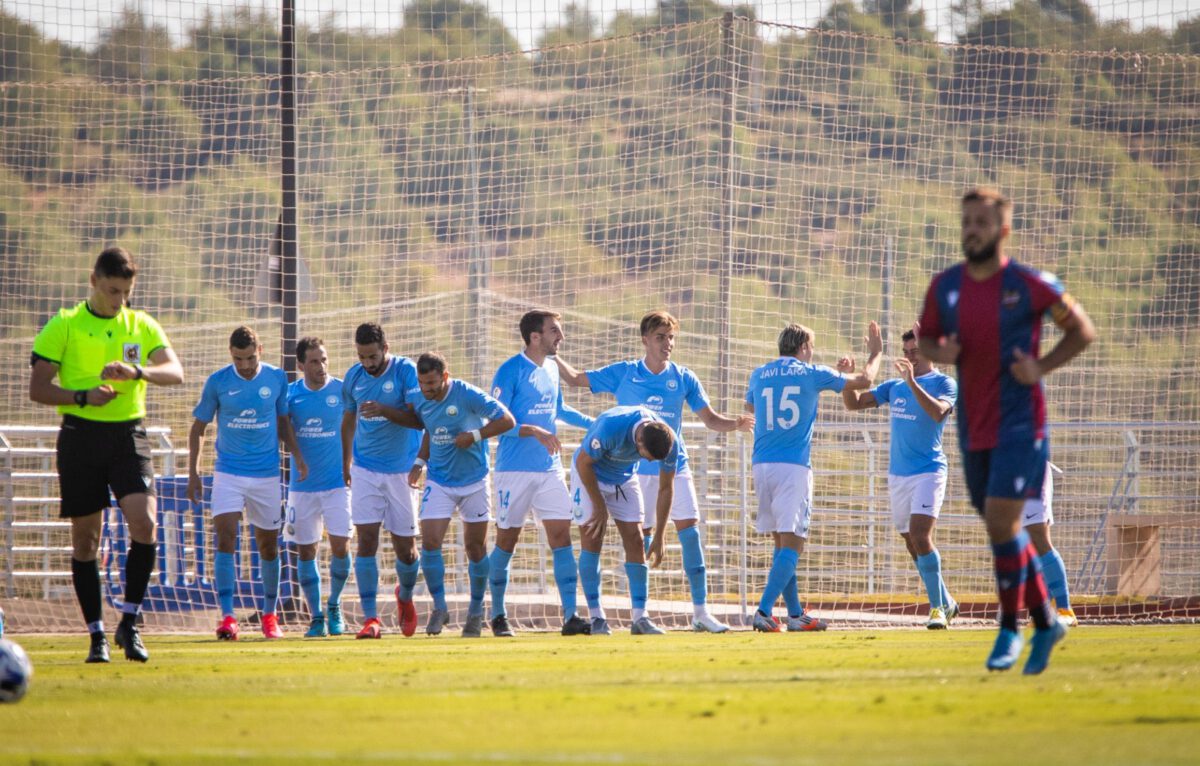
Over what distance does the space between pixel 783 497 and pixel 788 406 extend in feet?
2.16

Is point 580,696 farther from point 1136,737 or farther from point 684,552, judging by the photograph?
point 684,552

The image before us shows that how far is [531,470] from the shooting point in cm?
1066

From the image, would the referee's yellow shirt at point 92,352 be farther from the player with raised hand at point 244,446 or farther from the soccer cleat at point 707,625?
the soccer cleat at point 707,625

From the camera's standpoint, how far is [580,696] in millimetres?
5875

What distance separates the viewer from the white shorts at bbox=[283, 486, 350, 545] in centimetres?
1138

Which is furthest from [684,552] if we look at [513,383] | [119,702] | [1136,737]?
[1136,737]

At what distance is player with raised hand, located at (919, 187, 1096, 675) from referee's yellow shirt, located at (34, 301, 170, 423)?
4167 mm

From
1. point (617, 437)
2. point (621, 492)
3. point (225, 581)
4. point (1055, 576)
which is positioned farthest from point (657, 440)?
point (225, 581)

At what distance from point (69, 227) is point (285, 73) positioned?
29.6 metres

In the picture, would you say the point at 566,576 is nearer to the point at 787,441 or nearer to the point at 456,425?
the point at 456,425

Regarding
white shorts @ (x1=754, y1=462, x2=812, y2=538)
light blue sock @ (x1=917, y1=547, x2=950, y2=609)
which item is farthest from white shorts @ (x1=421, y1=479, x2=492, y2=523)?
light blue sock @ (x1=917, y1=547, x2=950, y2=609)

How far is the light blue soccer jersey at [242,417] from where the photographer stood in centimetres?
1107

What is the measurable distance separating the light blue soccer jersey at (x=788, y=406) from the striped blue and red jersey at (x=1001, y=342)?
4.58 metres

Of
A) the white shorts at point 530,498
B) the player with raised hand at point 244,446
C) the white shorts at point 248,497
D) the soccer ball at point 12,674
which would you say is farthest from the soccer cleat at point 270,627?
the soccer ball at point 12,674
